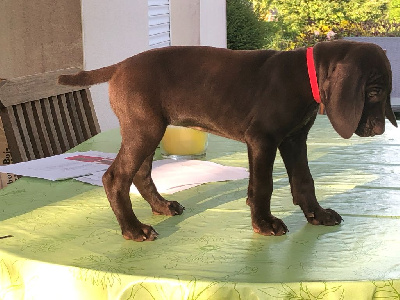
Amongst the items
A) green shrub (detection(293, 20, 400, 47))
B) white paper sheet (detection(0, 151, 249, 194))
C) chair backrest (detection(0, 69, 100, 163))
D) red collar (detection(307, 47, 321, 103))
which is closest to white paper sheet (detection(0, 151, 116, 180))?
white paper sheet (detection(0, 151, 249, 194))

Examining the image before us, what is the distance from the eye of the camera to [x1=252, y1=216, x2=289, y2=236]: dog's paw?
1.35 meters

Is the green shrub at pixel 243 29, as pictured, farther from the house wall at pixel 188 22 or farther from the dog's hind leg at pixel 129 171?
the dog's hind leg at pixel 129 171

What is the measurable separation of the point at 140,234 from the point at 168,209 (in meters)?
0.18

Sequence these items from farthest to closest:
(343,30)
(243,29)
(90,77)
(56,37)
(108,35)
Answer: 1. (343,30)
2. (243,29)
3. (108,35)
4. (56,37)
5. (90,77)

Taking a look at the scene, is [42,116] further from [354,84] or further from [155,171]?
[354,84]

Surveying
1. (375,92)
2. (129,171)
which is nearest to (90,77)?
(129,171)

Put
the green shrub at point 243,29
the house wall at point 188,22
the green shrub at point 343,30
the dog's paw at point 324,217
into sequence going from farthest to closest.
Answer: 1. the green shrub at point 343,30
2. the green shrub at point 243,29
3. the house wall at point 188,22
4. the dog's paw at point 324,217

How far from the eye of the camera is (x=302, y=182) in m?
1.47

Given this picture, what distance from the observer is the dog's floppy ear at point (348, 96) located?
1265mm

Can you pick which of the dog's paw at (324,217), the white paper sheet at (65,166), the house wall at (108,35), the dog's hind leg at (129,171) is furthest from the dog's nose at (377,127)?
the house wall at (108,35)

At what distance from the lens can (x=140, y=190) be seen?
1.52 m

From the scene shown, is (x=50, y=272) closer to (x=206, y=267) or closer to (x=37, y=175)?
(x=206, y=267)

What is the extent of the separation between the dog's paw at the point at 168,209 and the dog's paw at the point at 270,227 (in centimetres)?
22

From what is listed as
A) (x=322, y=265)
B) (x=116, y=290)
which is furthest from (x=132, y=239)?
(x=322, y=265)
